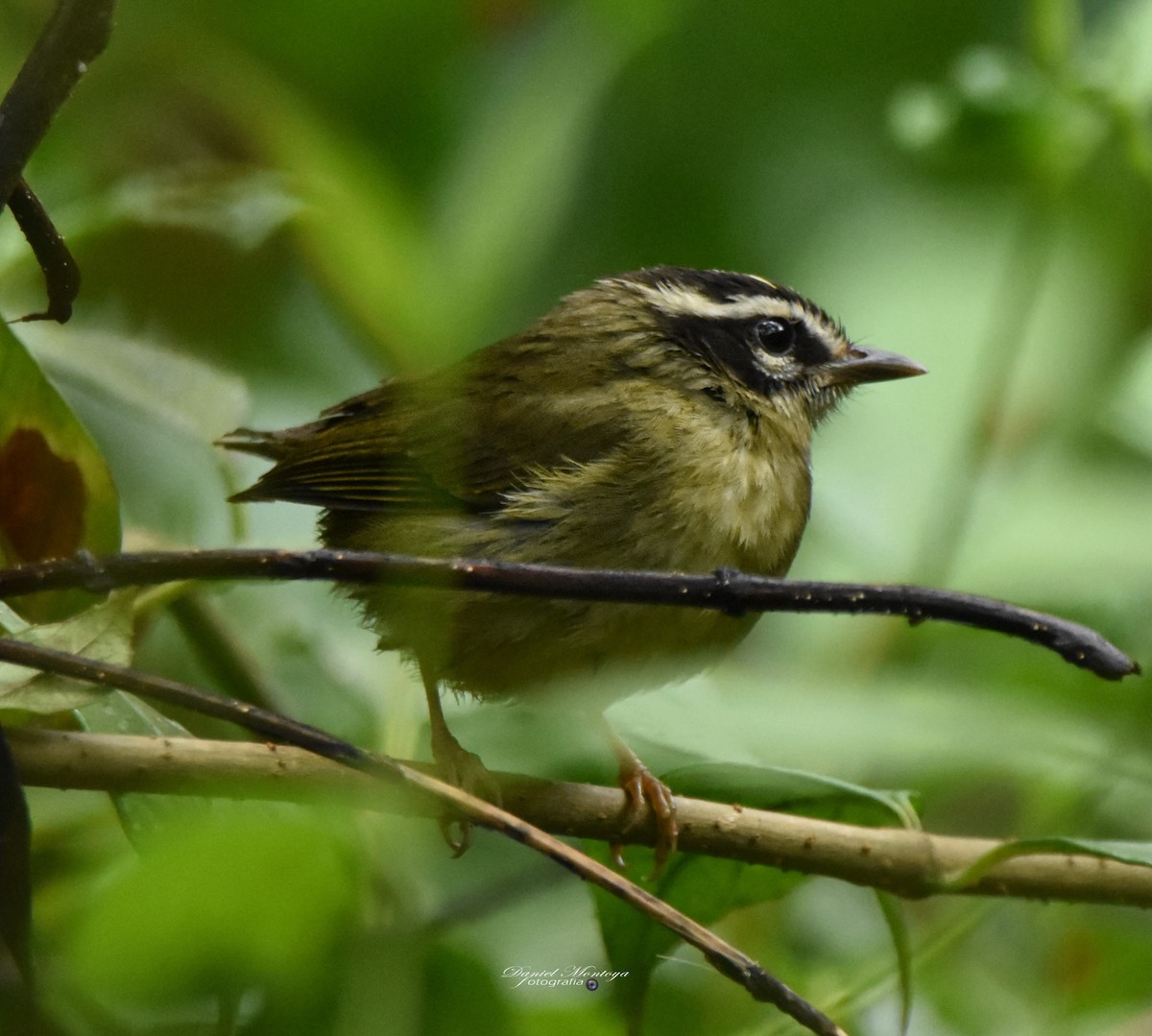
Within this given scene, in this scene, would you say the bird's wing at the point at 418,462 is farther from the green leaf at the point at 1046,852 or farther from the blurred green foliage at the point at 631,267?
the green leaf at the point at 1046,852

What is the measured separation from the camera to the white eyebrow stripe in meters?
3.33

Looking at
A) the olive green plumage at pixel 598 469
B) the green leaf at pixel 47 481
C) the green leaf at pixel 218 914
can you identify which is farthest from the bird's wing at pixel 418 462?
the green leaf at pixel 218 914

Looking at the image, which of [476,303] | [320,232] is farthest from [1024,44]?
[476,303]

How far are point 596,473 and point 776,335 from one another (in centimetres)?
78

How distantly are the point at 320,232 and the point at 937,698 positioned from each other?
1.19 metres

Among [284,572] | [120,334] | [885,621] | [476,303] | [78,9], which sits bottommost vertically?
[885,621]

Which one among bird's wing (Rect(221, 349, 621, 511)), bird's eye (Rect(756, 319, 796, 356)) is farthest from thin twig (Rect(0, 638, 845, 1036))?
bird's eye (Rect(756, 319, 796, 356))

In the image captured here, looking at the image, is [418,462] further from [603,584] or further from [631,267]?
[603,584]

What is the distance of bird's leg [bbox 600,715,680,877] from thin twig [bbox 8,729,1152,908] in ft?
0.05

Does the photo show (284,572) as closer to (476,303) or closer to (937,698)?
(476,303)

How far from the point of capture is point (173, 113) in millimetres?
3375

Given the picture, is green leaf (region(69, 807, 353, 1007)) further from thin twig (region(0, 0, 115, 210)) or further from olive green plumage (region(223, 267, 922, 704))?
olive green plumage (region(223, 267, 922, 704))

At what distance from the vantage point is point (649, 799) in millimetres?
2170

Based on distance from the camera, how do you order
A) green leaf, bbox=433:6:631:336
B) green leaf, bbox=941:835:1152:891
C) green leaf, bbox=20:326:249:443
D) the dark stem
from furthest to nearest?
1. green leaf, bbox=20:326:249:443
2. green leaf, bbox=433:6:631:336
3. green leaf, bbox=941:835:1152:891
4. the dark stem
